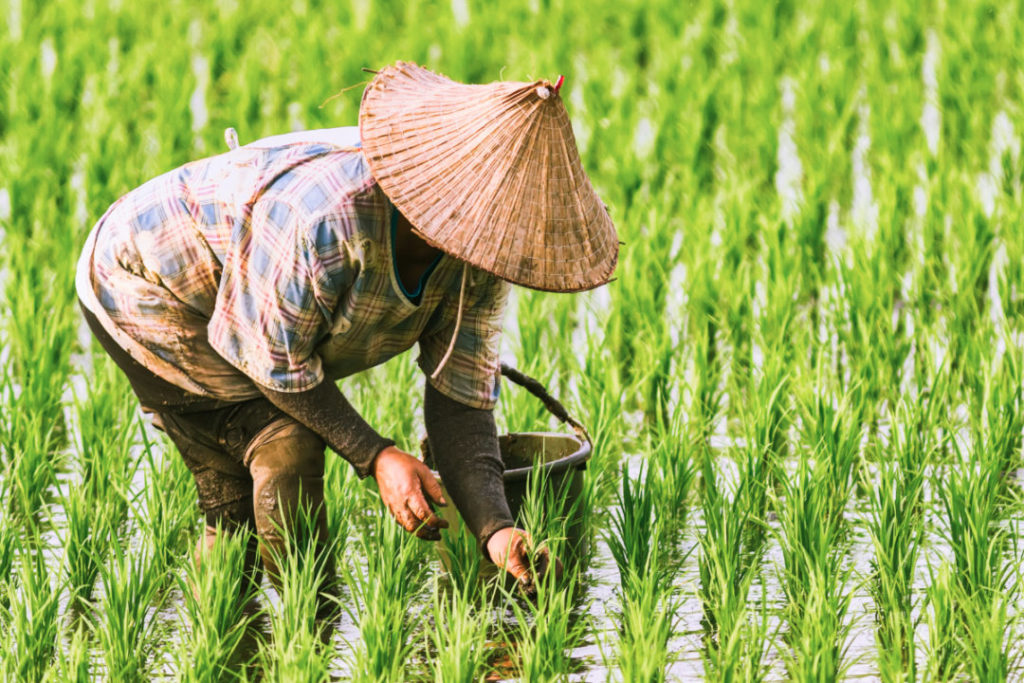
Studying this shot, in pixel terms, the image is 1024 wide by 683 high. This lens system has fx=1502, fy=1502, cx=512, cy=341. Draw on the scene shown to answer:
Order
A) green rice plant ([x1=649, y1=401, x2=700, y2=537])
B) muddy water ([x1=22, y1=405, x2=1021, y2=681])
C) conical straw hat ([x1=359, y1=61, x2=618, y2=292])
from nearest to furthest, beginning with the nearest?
conical straw hat ([x1=359, y1=61, x2=618, y2=292])
muddy water ([x1=22, y1=405, x2=1021, y2=681])
green rice plant ([x1=649, y1=401, x2=700, y2=537])

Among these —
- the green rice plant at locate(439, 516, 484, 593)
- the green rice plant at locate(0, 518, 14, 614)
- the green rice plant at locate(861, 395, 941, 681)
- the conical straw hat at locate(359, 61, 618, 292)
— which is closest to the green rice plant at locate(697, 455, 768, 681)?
the green rice plant at locate(861, 395, 941, 681)

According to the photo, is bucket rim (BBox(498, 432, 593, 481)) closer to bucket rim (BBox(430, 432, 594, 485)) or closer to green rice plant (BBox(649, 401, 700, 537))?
bucket rim (BBox(430, 432, 594, 485))

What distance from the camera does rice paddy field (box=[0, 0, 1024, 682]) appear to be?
2619 millimetres

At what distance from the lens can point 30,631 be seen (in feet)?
8.28

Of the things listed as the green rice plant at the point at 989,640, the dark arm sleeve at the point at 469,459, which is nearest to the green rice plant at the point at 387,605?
the dark arm sleeve at the point at 469,459

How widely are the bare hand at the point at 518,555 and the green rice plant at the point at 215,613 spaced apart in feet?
1.47

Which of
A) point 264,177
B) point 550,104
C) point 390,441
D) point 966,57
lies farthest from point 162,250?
point 966,57

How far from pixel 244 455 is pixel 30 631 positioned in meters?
0.48

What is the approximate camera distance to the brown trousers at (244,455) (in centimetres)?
268

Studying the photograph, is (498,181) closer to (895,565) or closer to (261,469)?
(261,469)

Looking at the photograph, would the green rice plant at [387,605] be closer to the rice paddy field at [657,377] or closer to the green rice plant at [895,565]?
the rice paddy field at [657,377]

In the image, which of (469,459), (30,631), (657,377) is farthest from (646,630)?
(657,377)

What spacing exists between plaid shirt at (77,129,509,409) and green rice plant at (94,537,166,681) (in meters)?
0.34

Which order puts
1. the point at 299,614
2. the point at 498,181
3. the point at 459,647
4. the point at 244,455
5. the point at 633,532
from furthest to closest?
1. the point at 633,532
2. the point at 244,455
3. the point at 299,614
4. the point at 459,647
5. the point at 498,181
